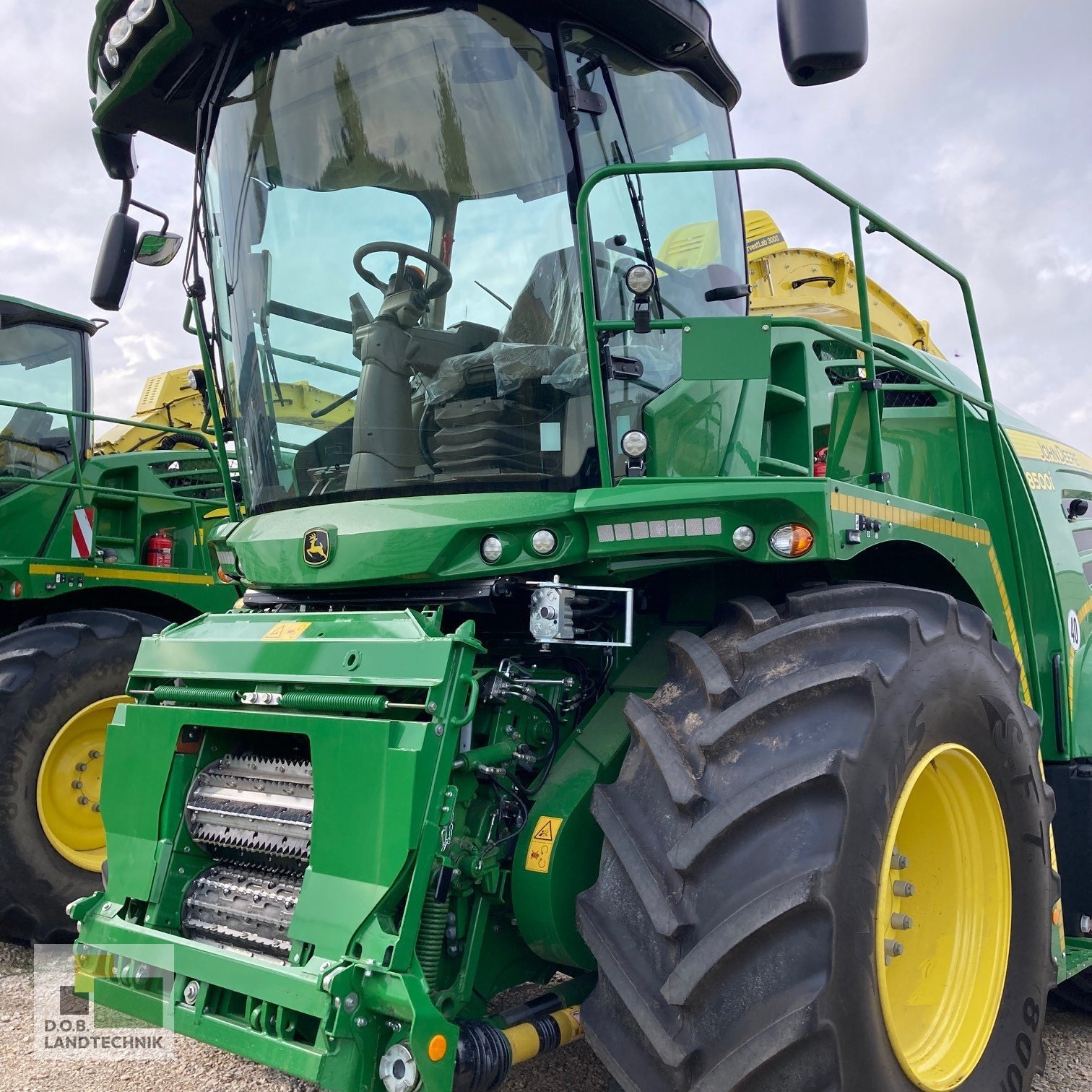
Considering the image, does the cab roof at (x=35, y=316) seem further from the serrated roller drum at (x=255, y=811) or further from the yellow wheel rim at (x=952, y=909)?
the yellow wheel rim at (x=952, y=909)

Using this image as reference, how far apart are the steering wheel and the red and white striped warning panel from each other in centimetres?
350

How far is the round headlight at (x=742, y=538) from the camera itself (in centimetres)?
282

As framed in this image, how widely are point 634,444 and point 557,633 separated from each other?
62 cm

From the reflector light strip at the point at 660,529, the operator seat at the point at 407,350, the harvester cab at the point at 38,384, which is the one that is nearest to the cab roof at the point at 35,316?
the harvester cab at the point at 38,384

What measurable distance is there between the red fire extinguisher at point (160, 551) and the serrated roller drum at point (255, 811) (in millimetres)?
3561

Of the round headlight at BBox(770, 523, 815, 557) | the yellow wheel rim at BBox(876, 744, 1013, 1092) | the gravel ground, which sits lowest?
the gravel ground

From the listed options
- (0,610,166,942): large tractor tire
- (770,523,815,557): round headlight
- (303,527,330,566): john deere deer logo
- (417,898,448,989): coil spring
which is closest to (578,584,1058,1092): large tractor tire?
(770,523,815,557): round headlight

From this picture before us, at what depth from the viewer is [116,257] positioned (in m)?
4.18

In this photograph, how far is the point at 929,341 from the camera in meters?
6.68

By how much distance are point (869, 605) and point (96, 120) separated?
10.9 feet

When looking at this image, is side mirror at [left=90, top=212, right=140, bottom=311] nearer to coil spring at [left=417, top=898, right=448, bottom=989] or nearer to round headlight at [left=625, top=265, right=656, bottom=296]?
round headlight at [left=625, top=265, right=656, bottom=296]

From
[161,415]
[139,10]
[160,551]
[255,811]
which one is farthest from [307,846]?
[161,415]

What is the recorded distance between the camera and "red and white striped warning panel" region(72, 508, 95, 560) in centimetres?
620

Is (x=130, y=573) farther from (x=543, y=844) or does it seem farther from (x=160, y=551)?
(x=543, y=844)
